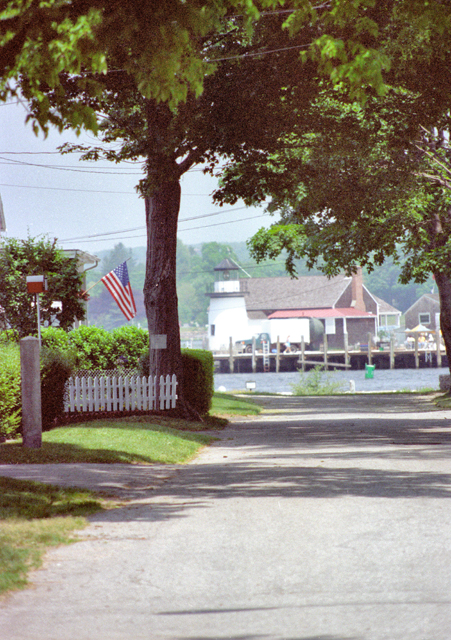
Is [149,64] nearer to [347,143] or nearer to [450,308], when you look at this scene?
[347,143]

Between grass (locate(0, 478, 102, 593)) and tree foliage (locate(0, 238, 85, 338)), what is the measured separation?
73.3 ft

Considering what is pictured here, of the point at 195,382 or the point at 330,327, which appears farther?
the point at 330,327

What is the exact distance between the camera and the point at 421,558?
6137 millimetres

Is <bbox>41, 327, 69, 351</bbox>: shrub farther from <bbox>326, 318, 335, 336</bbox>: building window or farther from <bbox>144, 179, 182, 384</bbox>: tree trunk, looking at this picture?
<bbox>326, 318, 335, 336</bbox>: building window

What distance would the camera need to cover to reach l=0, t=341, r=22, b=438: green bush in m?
14.6

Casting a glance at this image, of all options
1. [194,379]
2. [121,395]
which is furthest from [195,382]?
[121,395]

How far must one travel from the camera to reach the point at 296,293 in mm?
123000

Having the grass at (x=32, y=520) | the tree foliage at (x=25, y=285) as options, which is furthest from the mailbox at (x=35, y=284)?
the grass at (x=32, y=520)

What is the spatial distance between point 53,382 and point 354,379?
248 ft

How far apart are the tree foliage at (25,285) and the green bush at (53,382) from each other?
506 inches

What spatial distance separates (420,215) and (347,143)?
4.97 m

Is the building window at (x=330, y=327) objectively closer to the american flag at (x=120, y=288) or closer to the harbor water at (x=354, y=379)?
the harbor water at (x=354, y=379)

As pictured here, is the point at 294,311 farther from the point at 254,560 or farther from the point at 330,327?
the point at 254,560

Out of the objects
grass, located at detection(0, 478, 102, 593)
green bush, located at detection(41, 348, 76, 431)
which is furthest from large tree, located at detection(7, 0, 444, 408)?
grass, located at detection(0, 478, 102, 593)
